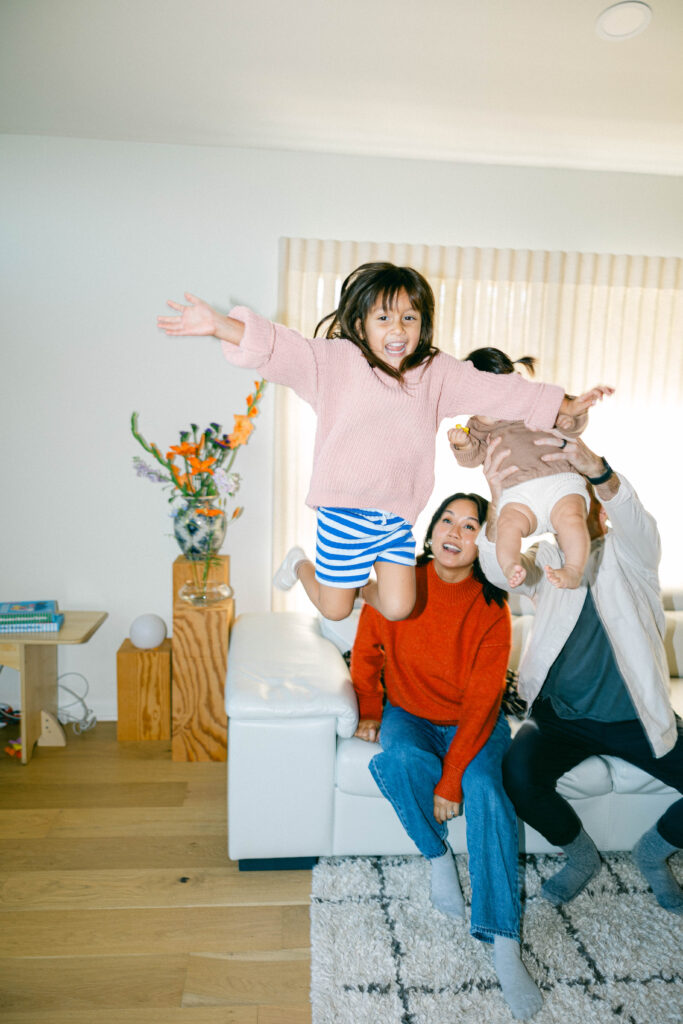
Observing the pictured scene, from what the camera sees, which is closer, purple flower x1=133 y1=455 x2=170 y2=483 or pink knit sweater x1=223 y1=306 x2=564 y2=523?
pink knit sweater x1=223 y1=306 x2=564 y2=523

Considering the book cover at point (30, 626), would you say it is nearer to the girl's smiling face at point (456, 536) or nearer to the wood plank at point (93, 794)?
the wood plank at point (93, 794)

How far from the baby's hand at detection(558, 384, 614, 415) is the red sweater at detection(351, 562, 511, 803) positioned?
32.2 inches

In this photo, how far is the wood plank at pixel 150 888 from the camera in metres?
2.06

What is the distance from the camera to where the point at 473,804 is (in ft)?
6.38

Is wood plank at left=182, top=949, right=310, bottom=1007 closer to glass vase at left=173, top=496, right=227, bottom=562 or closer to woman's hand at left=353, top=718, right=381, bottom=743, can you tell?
woman's hand at left=353, top=718, right=381, bottom=743

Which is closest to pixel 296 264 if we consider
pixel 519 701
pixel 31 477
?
pixel 31 477

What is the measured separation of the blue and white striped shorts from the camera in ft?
5.18

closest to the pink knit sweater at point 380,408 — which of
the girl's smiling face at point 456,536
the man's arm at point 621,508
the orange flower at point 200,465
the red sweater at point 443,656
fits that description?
the man's arm at point 621,508

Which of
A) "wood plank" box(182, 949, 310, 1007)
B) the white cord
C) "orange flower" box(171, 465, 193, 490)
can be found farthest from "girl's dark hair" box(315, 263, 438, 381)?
the white cord

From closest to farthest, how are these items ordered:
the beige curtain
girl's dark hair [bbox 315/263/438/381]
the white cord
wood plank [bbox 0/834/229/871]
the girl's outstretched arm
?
the girl's outstretched arm < girl's dark hair [bbox 315/263/438/381] < wood plank [bbox 0/834/229/871] < the beige curtain < the white cord

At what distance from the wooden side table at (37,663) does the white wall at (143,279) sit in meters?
0.20

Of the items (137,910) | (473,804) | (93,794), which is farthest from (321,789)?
(93,794)

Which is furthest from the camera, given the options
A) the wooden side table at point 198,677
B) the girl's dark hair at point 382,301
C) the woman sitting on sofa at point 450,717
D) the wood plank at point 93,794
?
the wooden side table at point 198,677

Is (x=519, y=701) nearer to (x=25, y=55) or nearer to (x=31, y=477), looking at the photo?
(x=31, y=477)
